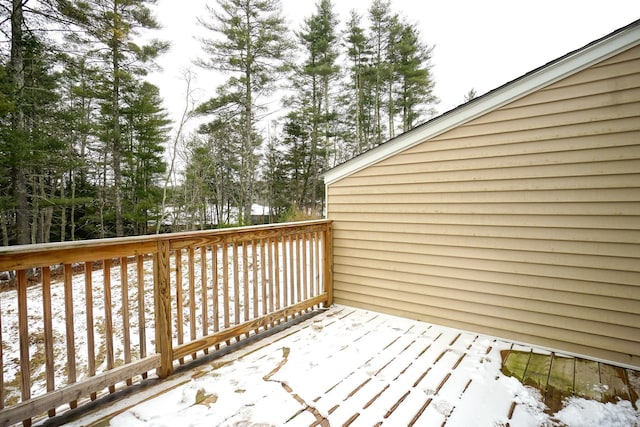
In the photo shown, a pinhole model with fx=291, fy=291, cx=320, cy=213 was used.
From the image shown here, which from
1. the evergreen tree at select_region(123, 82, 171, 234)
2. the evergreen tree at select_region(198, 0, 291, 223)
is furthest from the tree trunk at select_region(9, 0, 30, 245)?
the evergreen tree at select_region(198, 0, 291, 223)

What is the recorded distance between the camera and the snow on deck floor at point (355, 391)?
170 cm

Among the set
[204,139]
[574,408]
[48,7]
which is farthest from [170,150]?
[574,408]

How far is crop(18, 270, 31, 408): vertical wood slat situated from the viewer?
1504mm

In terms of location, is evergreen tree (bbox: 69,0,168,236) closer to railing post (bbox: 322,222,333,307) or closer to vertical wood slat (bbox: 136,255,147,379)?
railing post (bbox: 322,222,333,307)

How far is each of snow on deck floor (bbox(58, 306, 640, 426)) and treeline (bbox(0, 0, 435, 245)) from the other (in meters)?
6.30

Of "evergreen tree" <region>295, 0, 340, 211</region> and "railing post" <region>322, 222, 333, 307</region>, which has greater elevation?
"evergreen tree" <region>295, 0, 340, 211</region>

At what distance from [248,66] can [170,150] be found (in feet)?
17.8

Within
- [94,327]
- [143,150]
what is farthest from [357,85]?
[94,327]

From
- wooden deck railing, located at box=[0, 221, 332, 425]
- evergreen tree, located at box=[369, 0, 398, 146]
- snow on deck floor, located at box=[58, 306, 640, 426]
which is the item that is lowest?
snow on deck floor, located at box=[58, 306, 640, 426]

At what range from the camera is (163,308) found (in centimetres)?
210

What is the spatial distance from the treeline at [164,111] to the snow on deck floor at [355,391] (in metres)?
6.30

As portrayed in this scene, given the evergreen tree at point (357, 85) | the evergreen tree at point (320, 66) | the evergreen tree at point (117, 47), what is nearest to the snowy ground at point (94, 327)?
the evergreen tree at point (117, 47)

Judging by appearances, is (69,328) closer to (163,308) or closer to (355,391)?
(163,308)

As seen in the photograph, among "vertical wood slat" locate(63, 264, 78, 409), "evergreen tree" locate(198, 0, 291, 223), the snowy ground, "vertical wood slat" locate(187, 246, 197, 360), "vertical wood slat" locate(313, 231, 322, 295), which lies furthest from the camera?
"evergreen tree" locate(198, 0, 291, 223)
